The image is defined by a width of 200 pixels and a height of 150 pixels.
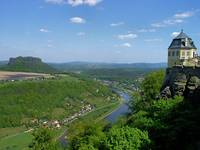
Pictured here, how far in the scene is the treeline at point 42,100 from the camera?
472 ft

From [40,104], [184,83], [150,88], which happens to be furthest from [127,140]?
[40,104]

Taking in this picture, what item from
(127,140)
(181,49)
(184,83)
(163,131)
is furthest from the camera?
(181,49)

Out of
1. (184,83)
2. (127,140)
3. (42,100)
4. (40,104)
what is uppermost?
(184,83)

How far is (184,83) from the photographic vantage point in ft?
108

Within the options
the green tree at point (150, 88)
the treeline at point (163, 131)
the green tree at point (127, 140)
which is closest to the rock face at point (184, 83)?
the treeline at point (163, 131)

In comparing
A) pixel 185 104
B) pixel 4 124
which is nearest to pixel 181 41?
Answer: pixel 185 104

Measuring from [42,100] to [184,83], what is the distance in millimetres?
138123

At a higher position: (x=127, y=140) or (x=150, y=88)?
(x=150, y=88)

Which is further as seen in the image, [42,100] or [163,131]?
[42,100]

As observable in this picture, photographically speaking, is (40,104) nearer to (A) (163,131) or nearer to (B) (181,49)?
(B) (181,49)

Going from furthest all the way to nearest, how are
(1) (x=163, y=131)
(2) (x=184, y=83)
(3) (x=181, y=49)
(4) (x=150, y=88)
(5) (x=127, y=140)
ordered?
(4) (x=150, y=88)
(3) (x=181, y=49)
(2) (x=184, y=83)
(1) (x=163, y=131)
(5) (x=127, y=140)

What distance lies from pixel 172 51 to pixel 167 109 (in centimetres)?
1689

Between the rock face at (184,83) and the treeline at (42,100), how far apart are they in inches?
4212

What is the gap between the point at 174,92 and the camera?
3294cm
